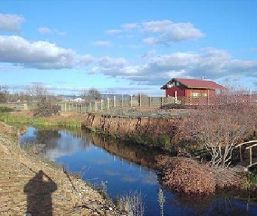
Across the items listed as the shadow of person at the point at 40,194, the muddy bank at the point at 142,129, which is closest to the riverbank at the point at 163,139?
the muddy bank at the point at 142,129

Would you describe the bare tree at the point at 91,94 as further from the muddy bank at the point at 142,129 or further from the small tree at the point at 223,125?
the small tree at the point at 223,125

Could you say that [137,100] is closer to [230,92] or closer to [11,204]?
[230,92]

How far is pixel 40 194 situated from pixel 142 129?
27400 mm

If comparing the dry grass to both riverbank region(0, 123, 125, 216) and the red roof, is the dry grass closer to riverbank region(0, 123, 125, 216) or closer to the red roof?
riverbank region(0, 123, 125, 216)

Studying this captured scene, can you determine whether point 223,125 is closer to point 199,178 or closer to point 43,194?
point 199,178

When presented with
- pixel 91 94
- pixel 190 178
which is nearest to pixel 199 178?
pixel 190 178

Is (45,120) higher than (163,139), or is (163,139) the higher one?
(163,139)

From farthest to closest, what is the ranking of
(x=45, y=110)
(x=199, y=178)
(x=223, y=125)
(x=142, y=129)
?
(x=45, y=110) < (x=142, y=129) < (x=223, y=125) < (x=199, y=178)

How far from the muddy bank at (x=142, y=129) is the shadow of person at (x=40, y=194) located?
60.0ft

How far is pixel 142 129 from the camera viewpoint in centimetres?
4112

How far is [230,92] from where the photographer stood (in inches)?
1004

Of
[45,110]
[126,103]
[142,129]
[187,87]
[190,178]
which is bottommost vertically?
[190,178]

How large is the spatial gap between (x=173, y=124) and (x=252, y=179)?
553 inches

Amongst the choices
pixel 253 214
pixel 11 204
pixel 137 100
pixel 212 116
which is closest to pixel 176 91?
pixel 137 100
